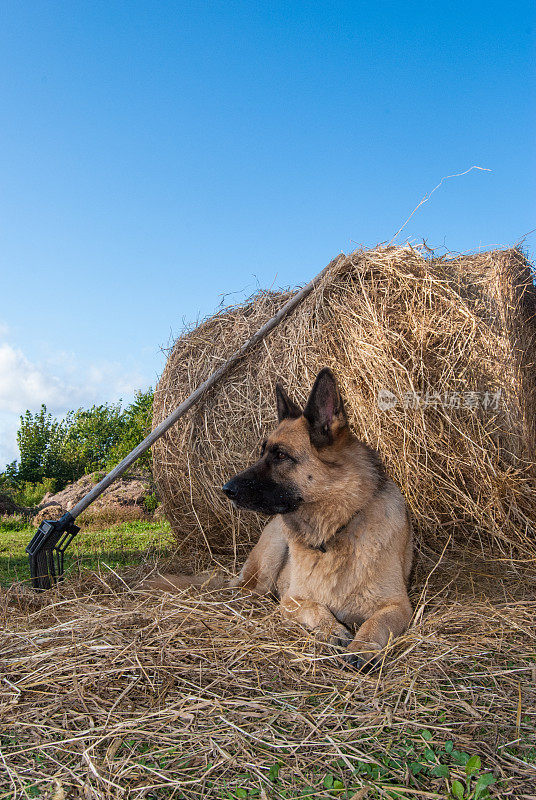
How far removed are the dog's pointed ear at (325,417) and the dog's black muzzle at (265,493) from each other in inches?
13.8

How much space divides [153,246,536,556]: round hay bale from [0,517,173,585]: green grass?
1792 millimetres

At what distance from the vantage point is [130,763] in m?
2.13

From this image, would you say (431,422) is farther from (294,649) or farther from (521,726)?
(521,726)

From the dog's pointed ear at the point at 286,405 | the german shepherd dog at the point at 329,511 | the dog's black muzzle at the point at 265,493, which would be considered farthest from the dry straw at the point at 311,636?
the dog's pointed ear at the point at 286,405

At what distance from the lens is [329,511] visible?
11.7ft

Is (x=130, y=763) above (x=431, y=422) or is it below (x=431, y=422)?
below

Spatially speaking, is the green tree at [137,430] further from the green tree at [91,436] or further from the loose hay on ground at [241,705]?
the loose hay on ground at [241,705]

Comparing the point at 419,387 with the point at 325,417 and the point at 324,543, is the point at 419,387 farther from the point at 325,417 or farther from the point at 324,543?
the point at 324,543

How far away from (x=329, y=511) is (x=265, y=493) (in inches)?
16.2

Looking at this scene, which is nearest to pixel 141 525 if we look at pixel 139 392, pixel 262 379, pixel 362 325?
pixel 139 392

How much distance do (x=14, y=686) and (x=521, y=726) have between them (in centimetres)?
228

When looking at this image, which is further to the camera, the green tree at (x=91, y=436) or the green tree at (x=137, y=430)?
the green tree at (x=91, y=436)

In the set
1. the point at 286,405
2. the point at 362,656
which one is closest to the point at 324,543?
the point at 362,656

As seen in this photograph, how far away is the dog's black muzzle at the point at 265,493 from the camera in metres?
3.57
